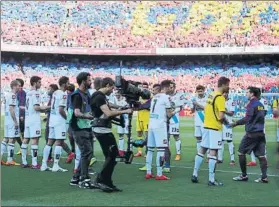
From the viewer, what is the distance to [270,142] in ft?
72.0

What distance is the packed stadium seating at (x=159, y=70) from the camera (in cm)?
4356

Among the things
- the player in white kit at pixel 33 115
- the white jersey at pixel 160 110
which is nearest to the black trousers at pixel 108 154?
the white jersey at pixel 160 110

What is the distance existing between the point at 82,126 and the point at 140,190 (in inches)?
63.6

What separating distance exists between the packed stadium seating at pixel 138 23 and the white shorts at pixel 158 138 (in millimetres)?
33187

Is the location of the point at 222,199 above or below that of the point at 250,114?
below

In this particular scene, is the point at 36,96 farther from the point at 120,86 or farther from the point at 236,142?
the point at 236,142

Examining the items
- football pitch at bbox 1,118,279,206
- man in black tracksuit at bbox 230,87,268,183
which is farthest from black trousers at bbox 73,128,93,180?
Answer: man in black tracksuit at bbox 230,87,268,183

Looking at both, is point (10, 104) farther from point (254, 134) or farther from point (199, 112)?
point (254, 134)

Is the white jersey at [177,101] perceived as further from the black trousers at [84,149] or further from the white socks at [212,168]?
the black trousers at [84,149]

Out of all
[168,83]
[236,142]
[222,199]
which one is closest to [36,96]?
[168,83]

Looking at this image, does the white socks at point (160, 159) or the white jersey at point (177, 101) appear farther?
the white jersey at point (177, 101)

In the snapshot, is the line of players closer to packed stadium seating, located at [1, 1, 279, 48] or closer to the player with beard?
the player with beard

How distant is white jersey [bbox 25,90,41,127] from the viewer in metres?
13.5

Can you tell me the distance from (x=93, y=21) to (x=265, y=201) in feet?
145
